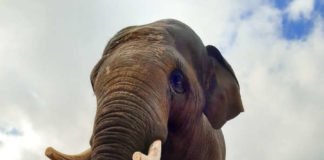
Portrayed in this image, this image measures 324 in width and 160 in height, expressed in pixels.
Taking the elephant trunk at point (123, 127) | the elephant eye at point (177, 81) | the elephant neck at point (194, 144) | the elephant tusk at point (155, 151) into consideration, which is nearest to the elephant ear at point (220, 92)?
the elephant neck at point (194, 144)

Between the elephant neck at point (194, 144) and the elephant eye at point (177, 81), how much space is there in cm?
55

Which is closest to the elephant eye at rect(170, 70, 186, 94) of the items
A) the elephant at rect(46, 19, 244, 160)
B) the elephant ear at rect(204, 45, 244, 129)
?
the elephant at rect(46, 19, 244, 160)

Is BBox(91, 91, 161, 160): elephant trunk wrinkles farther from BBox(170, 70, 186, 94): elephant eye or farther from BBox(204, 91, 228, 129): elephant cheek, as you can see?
BBox(204, 91, 228, 129): elephant cheek

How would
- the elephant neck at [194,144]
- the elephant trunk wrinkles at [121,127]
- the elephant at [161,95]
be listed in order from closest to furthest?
the elephant trunk wrinkles at [121,127], the elephant at [161,95], the elephant neck at [194,144]

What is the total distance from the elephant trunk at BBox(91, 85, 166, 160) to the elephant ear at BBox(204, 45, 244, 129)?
1599 millimetres

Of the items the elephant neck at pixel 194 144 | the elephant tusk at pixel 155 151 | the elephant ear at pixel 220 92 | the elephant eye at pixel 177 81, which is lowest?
the elephant tusk at pixel 155 151

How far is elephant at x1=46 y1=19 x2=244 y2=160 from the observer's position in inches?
156

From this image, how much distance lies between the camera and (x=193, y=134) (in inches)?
223

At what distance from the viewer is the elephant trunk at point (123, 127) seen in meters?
3.77

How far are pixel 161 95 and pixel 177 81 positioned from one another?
20.5 inches

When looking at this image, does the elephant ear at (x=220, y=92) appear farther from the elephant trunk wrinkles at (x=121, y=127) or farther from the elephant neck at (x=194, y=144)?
the elephant trunk wrinkles at (x=121, y=127)

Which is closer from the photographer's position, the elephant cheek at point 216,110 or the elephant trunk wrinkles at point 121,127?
the elephant trunk wrinkles at point 121,127

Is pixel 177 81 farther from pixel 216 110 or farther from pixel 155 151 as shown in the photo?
pixel 155 151

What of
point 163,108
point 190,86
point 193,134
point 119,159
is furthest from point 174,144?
point 119,159
